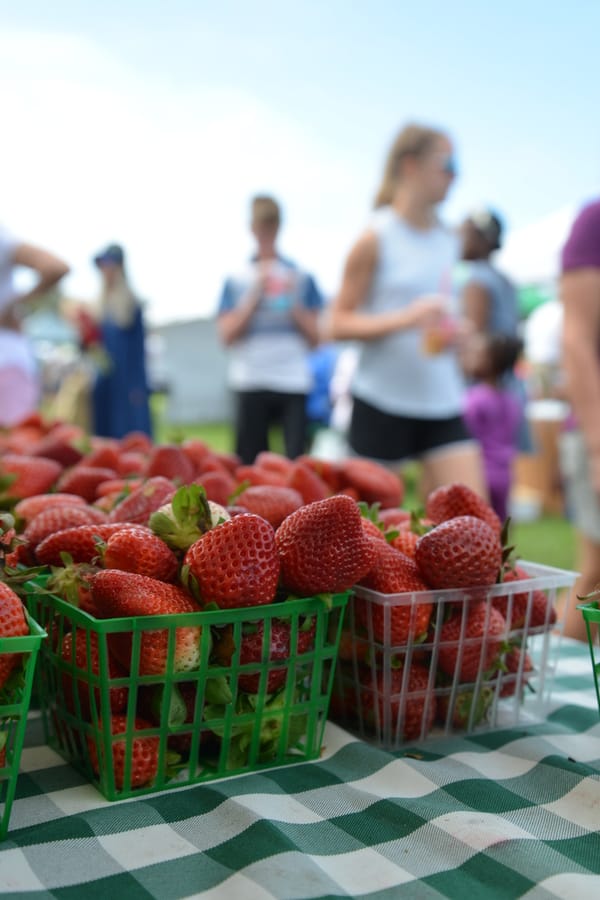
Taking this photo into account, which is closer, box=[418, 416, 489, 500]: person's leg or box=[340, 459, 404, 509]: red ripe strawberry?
box=[340, 459, 404, 509]: red ripe strawberry

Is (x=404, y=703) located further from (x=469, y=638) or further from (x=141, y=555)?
(x=141, y=555)

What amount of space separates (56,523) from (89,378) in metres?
5.15

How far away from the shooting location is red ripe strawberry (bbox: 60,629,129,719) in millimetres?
977

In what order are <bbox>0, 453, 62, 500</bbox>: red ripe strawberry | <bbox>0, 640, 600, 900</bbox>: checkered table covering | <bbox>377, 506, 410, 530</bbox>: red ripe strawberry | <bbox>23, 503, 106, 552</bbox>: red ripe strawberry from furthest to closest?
<bbox>0, 453, 62, 500</bbox>: red ripe strawberry
<bbox>377, 506, 410, 530</bbox>: red ripe strawberry
<bbox>23, 503, 106, 552</bbox>: red ripe strawberry
<bbox>0, 640, 600, 900</bbox>: checkered table covering

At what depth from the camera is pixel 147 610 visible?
0.95m

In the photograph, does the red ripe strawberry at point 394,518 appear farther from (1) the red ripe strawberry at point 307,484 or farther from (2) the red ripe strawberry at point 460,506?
(1) the red ripe strawberry at point 307,484

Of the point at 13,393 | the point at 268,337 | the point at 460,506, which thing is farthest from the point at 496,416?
the point at 460,506

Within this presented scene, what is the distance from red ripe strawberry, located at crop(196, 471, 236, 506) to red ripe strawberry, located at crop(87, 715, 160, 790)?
1.51 ft

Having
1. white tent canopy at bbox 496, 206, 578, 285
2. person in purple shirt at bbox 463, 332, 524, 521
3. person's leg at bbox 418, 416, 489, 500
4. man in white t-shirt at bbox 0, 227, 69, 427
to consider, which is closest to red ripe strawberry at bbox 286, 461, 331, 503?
person's leg at bbox 418, 416, 489, 500

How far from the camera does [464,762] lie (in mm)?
1079

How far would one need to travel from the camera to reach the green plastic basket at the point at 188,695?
37.9 inches

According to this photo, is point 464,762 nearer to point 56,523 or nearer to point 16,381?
point 56,523

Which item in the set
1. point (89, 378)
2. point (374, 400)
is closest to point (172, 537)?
point (374, 400)

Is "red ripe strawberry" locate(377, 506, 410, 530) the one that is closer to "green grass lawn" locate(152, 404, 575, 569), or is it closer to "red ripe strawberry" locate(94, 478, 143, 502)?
"red ripe strawberry" locate(94, 478, 143, 502)
